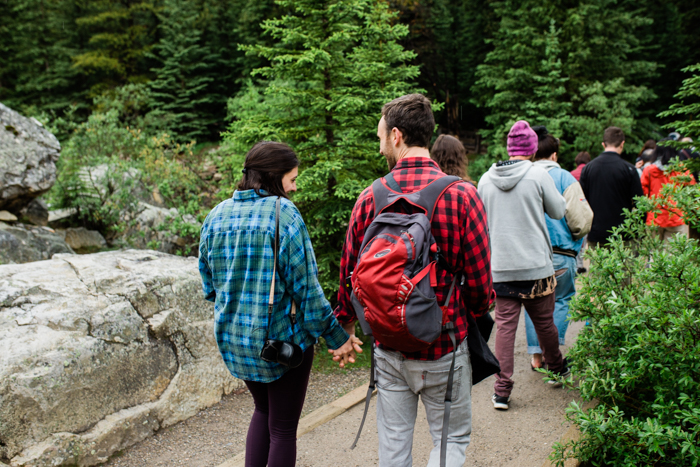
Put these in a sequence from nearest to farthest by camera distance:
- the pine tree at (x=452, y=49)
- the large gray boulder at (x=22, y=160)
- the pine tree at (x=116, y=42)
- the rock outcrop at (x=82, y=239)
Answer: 1. the large gray boulder at (x=22, y=160)
2. the rock outcrop at (x=82, y=239)
3. the pine tree at (x=452, y=49)
4. the pine tree at (x=116, y=42)

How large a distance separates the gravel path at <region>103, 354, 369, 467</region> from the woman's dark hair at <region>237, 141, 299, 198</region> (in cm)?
209

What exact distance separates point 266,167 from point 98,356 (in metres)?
1.95

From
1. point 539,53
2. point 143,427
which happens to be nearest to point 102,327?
point 143,427

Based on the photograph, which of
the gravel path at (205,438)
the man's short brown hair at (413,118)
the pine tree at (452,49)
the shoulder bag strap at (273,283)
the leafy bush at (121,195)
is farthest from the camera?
the pine tree at (452,49)

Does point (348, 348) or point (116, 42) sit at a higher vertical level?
point (116, 42)

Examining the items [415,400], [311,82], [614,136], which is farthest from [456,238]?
[311,82]

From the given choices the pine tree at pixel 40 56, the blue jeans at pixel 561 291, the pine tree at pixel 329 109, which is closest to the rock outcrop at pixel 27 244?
the pine tree at pixel 329 109

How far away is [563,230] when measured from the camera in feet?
13.4

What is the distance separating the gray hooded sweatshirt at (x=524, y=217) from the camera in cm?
353

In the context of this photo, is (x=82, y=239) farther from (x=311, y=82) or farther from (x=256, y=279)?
(x=256, y=279)

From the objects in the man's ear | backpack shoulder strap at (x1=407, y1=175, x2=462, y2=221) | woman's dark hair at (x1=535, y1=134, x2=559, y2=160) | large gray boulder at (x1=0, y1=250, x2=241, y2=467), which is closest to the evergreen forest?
woman's dark hair at (x1=535, y1=134, x2=559, y2=160)

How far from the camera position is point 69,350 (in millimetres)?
3189

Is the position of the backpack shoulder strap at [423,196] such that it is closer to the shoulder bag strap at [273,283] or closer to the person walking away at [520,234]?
the shoulder bag strap at [273,283]

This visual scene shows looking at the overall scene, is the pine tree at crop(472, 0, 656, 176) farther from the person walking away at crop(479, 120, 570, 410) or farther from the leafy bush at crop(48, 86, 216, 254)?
the person walking away at crop(479, 120, 570, 410)
